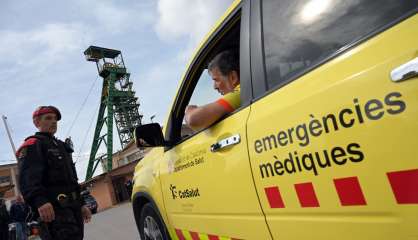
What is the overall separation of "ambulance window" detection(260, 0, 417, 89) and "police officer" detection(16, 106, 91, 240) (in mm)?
2454

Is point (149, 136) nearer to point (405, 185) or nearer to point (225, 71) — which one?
point (225, 71)

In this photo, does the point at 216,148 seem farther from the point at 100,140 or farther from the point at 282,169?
the point at 100,140

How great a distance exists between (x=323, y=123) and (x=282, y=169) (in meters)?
0.31

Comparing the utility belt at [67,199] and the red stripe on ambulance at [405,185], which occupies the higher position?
the utility belt at [67,199]

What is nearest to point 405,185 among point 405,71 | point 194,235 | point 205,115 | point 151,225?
point 405,71

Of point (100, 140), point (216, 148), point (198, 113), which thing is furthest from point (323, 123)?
point (100, 140)

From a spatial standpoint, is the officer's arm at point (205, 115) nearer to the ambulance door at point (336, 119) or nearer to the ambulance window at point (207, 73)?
the ambulance window at point (207, 73)

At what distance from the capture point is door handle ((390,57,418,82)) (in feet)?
3.57

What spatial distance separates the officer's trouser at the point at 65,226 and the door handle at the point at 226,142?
6.68 ft

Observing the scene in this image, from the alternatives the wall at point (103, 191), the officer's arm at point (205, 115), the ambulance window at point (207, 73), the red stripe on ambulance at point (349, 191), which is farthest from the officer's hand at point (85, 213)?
the wall at point (103, 191)

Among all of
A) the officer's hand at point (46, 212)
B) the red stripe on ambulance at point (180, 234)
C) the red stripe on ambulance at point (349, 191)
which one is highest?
the officer's hand at point (46, 212)

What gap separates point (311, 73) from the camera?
1516mm

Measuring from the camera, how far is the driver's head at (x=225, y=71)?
8.05 feet

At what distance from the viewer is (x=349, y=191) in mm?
1335
